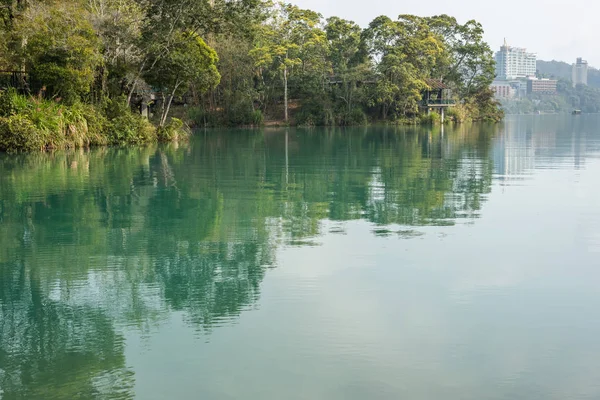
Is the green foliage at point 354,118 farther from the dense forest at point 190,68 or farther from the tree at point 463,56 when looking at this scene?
the tree at point 463,56

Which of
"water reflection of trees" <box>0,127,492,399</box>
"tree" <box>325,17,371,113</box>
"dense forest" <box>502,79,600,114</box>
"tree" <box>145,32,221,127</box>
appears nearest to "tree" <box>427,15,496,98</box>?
"tree" <box>325,17,371,113</box>

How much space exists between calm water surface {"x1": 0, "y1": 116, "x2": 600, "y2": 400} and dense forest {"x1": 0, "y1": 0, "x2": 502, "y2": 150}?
12405 millimetres

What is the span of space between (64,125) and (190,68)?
8.76 m

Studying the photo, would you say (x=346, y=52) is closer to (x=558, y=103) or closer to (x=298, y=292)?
(x=298, y=292)

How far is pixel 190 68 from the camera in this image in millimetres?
34906

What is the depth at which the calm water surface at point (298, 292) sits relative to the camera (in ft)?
18.6

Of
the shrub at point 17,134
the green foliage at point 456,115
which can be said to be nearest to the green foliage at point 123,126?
the shrub at point 17,134

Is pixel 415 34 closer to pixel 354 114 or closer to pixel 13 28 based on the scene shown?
pixel 354 114

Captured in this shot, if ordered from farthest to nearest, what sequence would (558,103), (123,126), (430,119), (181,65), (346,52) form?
(558,103)
(430,119)
(346,52)
(181,65)
(123,126)

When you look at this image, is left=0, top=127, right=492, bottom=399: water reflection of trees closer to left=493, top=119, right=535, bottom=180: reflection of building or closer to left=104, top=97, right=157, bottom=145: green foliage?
left=493, top=119, right=535, bottom=180: reflection of building

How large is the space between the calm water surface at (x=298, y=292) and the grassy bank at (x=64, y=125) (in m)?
9.89

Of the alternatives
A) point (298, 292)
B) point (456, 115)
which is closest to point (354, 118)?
point (456, 115)

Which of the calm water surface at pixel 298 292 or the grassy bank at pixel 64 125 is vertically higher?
the grassy bank at pixel 64 125

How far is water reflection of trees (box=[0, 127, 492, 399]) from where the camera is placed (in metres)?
6.40
